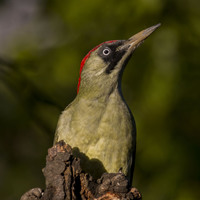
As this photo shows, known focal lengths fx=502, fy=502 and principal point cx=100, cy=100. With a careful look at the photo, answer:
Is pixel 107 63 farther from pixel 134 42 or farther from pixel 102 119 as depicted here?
pixel 102 119

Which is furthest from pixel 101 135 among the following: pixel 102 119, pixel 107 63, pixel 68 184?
pixel 68 184

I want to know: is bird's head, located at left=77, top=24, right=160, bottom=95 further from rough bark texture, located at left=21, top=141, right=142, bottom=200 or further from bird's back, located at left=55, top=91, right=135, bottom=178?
rough bark texture, located at left=21, top=141, right=142, bottom=200

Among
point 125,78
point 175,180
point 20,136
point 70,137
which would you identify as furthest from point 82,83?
point 20,136

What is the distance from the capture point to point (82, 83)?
6.61 metres

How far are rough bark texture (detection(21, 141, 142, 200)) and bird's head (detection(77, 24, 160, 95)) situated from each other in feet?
5.62

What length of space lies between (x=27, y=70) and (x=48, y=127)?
3.63 ft

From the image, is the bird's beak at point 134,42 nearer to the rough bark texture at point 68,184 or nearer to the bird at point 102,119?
the bird at point 102,119

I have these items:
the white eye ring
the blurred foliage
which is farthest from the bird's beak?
the blurred foliage

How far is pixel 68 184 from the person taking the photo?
4672mm

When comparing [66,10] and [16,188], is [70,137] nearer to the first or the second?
[66,10]

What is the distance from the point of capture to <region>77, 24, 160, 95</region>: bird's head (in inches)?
250

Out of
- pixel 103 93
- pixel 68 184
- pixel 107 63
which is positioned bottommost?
pixel 68 184

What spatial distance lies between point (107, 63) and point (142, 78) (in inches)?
58.2

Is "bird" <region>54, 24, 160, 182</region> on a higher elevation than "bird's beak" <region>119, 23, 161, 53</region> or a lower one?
lower
